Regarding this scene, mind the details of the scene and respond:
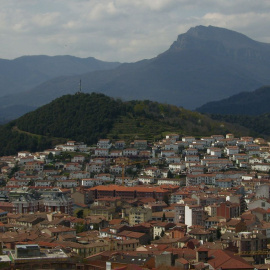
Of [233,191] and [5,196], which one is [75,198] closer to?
[5,196]

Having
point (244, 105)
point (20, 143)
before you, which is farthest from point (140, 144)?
point (244, 105)

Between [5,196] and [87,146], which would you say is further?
[87,146]

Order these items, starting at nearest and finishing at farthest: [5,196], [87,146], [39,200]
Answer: [39,200] → [5,196] → [87,146]

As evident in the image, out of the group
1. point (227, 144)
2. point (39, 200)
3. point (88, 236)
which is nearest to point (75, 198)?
point (39, 200)

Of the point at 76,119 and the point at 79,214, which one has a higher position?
the point at 76,119

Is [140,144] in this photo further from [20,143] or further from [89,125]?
[20,143]

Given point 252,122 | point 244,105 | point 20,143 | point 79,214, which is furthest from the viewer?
point 244,105

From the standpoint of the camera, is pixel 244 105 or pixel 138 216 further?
pixel 244 105

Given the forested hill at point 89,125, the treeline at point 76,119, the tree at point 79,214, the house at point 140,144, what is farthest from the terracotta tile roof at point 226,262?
the treeline at point 76,119
